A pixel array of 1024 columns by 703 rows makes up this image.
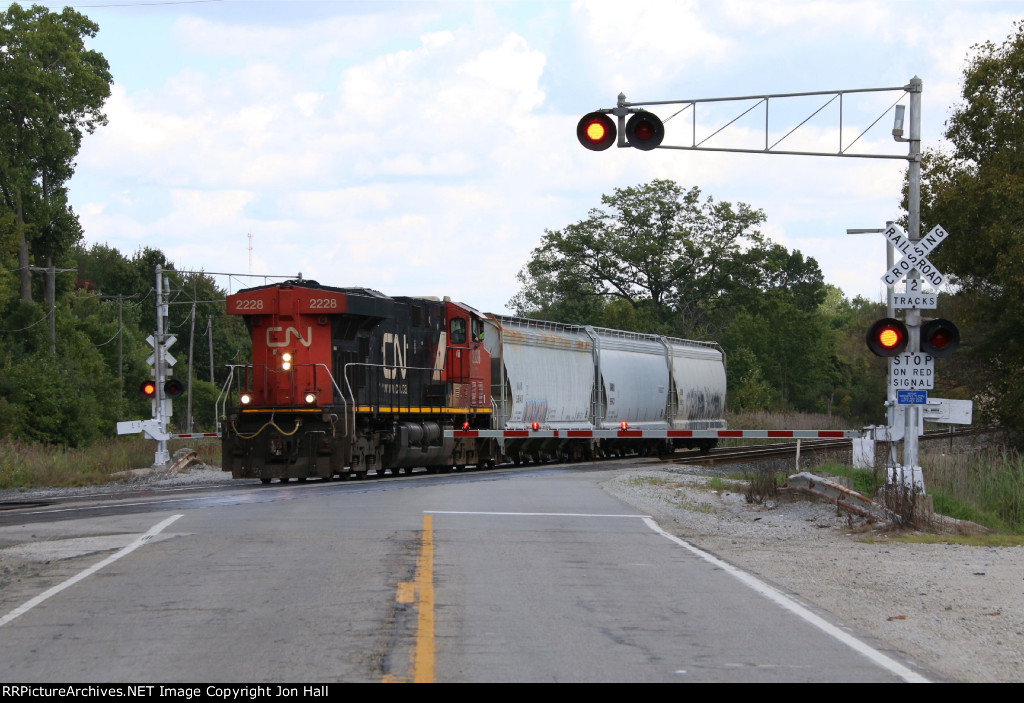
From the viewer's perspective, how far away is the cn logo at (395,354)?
26.6 meters

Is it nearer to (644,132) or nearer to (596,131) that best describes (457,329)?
(644,132)

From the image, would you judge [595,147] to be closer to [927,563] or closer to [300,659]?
[927,563]

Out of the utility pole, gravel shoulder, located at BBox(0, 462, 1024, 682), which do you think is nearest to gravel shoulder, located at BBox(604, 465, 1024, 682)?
gravel shoulder, located at BBox(0, 462, 1024, 682)

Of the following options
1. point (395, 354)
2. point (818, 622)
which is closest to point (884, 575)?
point (818, 622)

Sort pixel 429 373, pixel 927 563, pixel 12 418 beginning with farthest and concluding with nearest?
pixel 12 418 → pixel 429 373 → pixel 927 563

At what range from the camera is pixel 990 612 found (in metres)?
9.36

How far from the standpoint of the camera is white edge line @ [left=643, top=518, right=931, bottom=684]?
7.05 m

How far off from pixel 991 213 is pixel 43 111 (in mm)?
43268

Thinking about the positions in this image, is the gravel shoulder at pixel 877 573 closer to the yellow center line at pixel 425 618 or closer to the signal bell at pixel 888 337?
the signal bell at pixel 888 337

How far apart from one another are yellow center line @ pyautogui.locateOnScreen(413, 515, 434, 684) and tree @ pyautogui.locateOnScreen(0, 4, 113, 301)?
4521cm

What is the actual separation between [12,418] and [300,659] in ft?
137

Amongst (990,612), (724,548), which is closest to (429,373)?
(724,548)

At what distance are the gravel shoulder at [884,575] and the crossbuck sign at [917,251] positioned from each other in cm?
365

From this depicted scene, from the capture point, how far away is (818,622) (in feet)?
28.3
